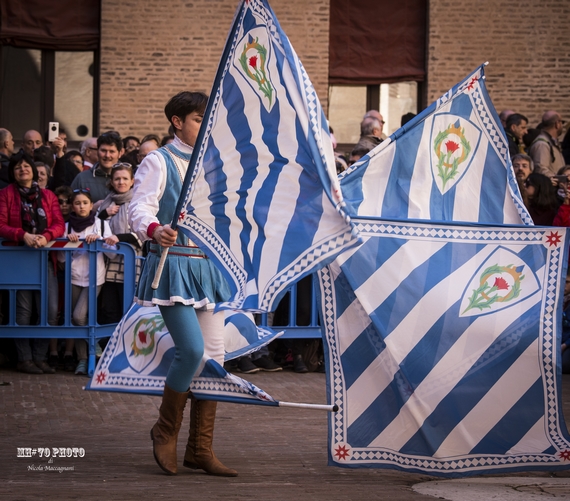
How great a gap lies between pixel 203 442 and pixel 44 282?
4.28m

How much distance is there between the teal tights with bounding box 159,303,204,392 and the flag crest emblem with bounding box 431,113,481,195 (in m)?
1.64

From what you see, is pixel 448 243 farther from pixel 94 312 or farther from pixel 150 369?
pixel 94 312

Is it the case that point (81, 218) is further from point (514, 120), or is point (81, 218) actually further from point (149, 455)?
point (514, 120)

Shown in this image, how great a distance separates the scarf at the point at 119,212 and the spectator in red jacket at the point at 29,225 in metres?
0.52

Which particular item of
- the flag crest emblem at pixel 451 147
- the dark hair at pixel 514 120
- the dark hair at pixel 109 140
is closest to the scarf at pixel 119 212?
the dark hair at pixel 109 140

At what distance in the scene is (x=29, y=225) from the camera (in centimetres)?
945

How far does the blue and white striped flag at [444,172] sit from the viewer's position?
589cm

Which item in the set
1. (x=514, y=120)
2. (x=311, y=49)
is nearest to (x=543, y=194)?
(x=514, y=120)

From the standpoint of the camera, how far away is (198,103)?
5594 millimetres

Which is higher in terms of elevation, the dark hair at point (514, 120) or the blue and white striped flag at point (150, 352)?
the dark hair at point (514, 120)

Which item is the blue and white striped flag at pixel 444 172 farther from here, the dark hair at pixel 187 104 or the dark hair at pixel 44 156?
the dark hair at pixel 44 156

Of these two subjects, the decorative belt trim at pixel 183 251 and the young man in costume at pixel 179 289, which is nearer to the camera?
the young man in costume at pixel 179 289

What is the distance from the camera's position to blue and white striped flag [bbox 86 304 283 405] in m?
5.68

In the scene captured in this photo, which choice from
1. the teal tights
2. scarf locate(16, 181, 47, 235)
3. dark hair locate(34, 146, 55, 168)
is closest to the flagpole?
the teal tights
